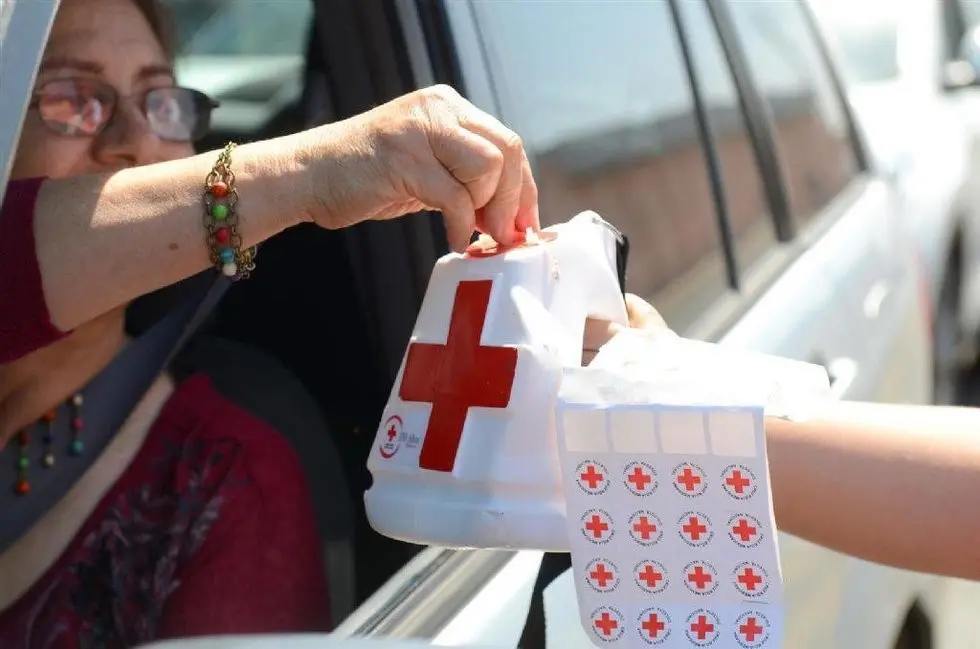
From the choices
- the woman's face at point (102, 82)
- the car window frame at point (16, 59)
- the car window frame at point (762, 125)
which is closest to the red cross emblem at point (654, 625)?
the car window frame at point (16, 59)

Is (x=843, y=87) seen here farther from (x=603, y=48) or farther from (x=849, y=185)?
(x=603, y=48)

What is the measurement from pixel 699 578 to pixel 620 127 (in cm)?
115

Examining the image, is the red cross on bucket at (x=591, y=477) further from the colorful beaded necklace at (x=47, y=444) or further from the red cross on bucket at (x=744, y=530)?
the colorful beaded necklace at (x=47, y=444)

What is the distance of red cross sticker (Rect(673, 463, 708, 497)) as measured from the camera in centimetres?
100

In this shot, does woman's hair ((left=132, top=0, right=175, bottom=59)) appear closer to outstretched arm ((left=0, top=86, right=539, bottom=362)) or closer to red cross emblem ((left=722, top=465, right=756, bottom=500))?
outstretched arm ((left=0, top=86, right=539, bottom=362))

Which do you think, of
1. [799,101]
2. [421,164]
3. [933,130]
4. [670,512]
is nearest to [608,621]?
[670,512]

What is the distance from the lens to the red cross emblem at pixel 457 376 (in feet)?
3.69

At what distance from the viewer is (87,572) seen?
1524 mm

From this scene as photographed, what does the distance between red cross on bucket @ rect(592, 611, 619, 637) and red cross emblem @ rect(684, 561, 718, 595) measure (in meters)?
0.07

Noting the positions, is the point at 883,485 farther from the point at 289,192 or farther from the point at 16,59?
the point at 16,59

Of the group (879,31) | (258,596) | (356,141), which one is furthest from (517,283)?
(879,31)

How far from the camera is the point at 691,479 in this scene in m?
1.00

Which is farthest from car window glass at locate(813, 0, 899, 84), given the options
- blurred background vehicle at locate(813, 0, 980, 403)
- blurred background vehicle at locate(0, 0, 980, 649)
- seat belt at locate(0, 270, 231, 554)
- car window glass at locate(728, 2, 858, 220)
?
seat belt at locate(0, 270, 231, 554)

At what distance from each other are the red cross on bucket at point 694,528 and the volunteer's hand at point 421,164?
0.37m
